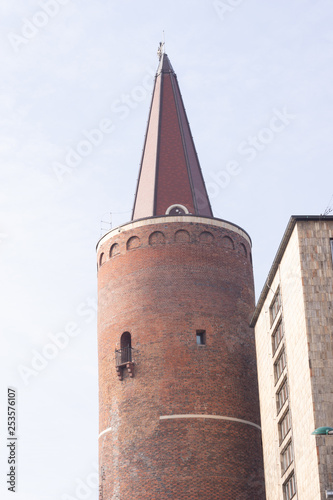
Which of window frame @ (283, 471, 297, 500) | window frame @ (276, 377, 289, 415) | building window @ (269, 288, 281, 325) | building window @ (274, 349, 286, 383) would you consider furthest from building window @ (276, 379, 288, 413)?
building window @ (269, 288, 281, 325)

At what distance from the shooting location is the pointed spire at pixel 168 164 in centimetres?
6362

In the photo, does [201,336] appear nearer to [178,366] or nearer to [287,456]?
[178,366]

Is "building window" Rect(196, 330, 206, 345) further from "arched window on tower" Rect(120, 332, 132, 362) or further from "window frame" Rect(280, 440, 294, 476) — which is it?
"window frame" Rect(280, 440, 294, 476)

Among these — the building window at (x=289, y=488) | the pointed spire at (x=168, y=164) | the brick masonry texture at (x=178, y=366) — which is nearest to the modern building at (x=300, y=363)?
the building window at (x=289, y=488)

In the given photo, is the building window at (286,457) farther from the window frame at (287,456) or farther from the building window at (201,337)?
the building window at (201,337)

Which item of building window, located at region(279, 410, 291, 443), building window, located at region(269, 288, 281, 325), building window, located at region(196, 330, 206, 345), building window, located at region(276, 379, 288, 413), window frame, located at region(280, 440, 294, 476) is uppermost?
building window, located at region(196, 330, 206, 345)

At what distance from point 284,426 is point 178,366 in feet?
28.3

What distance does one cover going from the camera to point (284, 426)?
166 feet

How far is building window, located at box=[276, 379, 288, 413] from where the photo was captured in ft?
164

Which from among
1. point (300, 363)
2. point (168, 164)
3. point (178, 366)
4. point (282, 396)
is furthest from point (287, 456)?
point (168, 164)

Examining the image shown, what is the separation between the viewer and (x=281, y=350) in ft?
168

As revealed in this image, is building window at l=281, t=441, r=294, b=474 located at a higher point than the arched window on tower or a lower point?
lower

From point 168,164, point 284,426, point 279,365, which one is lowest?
point 284,426

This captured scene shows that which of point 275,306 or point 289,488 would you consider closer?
point 289,488
